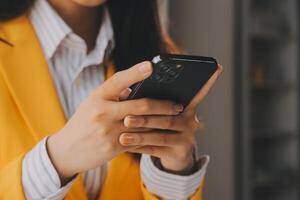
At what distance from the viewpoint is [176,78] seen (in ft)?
Answer: 1.26

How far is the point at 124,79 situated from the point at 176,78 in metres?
0.05

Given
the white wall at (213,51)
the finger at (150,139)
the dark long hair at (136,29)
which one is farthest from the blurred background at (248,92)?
the finger at (150,139)

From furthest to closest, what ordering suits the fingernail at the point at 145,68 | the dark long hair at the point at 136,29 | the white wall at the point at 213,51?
the white wall at the point at 213,51 < the dark long hair at the point at 136,29 < the fingernail at the point at 145,68

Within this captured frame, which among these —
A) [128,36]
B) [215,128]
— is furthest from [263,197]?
[128,36]

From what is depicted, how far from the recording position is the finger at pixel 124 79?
350 millimetres

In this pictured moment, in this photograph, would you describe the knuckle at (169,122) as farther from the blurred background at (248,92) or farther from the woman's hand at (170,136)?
the blurred background at (248,92)

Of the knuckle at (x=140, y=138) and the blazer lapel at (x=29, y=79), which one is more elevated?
the blazer lapel at (x=29, y=79)

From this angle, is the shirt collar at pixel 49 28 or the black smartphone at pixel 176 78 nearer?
the black smartphone at pixel 176 78

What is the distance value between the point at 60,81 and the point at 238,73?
1.10m

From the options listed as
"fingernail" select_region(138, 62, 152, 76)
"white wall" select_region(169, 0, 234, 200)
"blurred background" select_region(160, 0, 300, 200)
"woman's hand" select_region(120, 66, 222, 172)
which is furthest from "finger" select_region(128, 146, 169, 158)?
"white wall" select_region(169, 0, 234, 200)

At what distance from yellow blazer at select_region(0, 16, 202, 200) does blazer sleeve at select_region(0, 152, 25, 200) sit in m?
0.01

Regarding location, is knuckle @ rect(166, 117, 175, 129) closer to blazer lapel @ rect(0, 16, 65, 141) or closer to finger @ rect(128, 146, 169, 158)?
finger @ rect(128, 146, 169, 158)

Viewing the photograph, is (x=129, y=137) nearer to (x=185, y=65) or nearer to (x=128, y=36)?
(x=185, y=65)

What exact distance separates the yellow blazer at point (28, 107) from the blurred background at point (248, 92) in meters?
0.44
